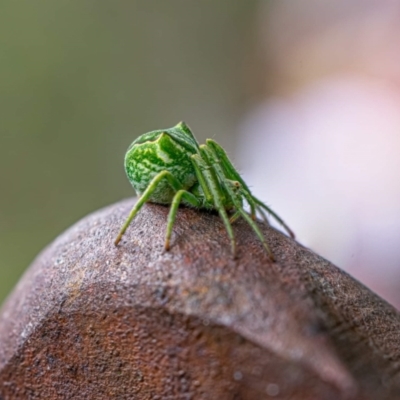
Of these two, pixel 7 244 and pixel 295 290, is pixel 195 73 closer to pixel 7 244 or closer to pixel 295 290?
pixel 7 244

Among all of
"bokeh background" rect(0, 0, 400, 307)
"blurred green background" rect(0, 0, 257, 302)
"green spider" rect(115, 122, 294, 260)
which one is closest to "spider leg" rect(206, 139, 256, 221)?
"green spider" rect(115, 122, 294, 260)

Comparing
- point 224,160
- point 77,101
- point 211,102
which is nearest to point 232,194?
point 224,160

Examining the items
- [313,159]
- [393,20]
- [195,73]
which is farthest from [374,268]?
[195,73]

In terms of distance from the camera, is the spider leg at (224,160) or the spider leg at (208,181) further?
the spider leg at (224,160)

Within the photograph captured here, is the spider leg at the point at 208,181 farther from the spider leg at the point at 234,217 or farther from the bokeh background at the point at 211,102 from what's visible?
the bokeh background at the point at 211,102

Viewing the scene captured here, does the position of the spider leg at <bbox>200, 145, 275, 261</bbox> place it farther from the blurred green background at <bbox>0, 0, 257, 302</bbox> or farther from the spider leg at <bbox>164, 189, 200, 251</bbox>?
the blurred green background at <bbox>0, 0, 257, 302</bbox>

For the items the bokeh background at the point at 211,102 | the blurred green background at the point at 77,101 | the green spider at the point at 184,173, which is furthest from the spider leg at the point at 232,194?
the blurred green background at the point at 77,101
